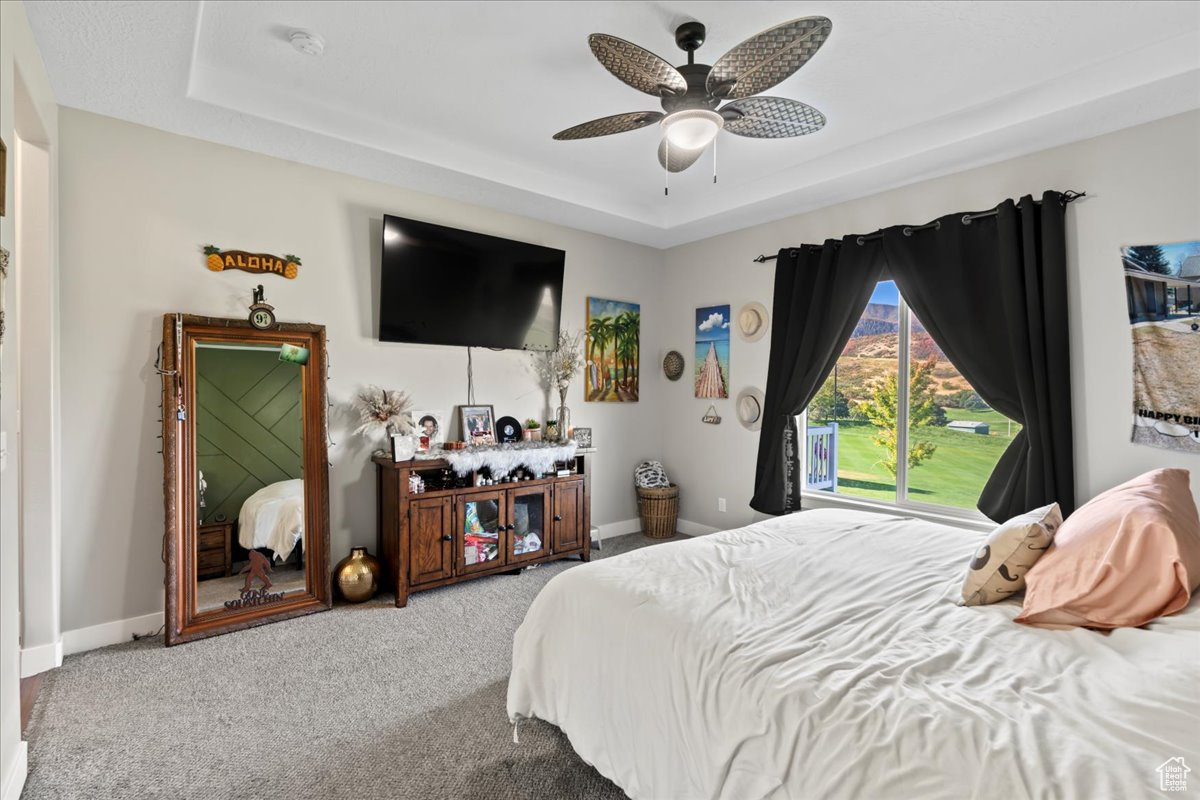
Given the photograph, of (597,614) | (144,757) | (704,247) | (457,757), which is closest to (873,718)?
(597,614)

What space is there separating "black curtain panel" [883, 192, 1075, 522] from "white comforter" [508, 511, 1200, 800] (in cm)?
132

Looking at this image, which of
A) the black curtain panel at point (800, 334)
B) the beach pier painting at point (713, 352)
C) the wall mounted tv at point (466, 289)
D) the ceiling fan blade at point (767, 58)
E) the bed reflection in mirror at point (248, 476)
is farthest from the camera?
the beach pier painting at point (713, 352)

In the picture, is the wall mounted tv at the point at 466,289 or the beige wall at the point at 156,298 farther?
the wall mounted tv at the point at 466,289

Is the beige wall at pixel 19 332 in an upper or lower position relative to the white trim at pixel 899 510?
upper

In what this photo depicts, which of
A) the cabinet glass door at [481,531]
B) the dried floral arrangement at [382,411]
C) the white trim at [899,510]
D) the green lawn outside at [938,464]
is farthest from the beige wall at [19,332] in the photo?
the green lawn outside at [938,464]

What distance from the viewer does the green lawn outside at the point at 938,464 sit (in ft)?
11.1

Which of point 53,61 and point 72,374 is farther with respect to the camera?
point 72,374

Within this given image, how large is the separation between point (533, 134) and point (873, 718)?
10.5 feet

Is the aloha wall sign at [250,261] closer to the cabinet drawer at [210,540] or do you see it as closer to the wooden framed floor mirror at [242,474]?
the wooden framed floor mirror at [242,474]

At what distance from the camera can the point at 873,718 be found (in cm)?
115

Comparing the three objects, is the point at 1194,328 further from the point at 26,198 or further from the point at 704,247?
the point at 26,198

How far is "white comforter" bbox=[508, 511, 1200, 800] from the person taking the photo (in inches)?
41.1

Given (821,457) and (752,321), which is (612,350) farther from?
(821,457)

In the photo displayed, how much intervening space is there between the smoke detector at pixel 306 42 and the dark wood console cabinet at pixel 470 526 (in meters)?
2.10
